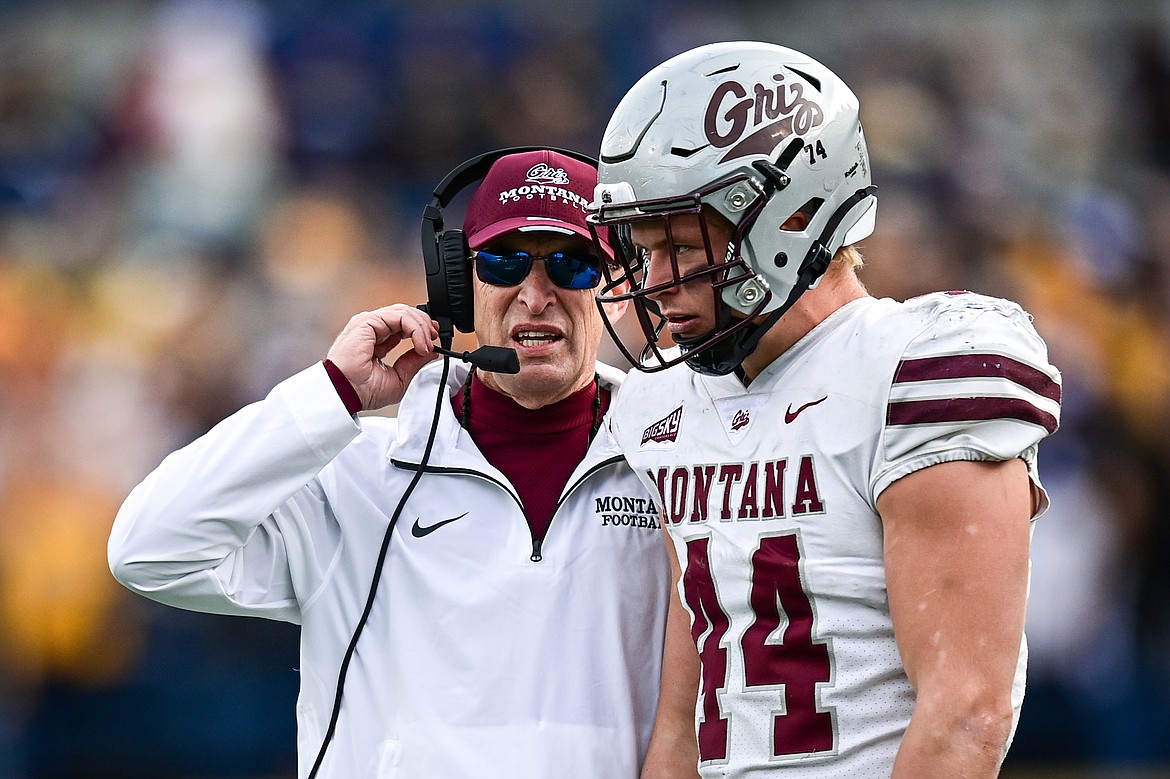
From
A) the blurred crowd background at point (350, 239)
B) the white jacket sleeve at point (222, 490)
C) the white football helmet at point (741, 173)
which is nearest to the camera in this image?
the white football helmet at point (741, 173)

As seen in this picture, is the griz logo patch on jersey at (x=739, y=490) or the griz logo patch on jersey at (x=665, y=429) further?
the griz logo patch on jersey at (x=665, y=429)

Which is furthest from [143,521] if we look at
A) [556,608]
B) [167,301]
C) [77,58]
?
[77,58]

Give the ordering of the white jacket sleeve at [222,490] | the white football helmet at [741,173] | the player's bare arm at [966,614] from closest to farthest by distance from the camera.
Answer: the player's bare arm at [966,614] < the white football helmet at [741,173] < the white jacket sleeve at [222,490]

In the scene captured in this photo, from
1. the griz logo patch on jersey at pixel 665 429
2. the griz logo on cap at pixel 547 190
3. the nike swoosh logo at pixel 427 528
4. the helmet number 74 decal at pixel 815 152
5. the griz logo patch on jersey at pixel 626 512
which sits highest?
the griz logo on cap at pixel 547 190

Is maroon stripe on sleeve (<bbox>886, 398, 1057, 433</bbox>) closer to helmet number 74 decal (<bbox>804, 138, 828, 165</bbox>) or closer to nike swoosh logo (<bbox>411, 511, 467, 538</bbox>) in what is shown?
helmet number 74 decal (<bbox>804, 138, 828, 165</bbox>)

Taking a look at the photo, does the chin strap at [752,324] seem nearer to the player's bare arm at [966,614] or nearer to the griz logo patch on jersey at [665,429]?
the griz logo patch on jersey at [665,429]

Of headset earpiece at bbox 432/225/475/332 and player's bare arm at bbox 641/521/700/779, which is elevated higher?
headset earpiece at bbox 432/225/475/332

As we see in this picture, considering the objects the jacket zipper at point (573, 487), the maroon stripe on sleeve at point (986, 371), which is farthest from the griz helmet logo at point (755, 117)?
the jacket zipper at point (573, 487)

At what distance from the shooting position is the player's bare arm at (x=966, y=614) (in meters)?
1.85

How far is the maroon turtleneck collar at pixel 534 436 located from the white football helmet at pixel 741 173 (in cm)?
48

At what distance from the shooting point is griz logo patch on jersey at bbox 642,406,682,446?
7.69 feet

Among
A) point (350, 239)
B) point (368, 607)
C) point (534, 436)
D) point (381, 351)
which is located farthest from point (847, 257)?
point (350, 239)

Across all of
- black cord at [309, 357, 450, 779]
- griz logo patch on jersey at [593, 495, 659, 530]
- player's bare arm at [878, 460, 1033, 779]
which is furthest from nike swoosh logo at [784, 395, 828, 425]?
black cord at [309, 357, 450, 779]

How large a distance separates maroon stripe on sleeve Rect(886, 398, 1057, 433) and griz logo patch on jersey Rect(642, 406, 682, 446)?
0.48 m
